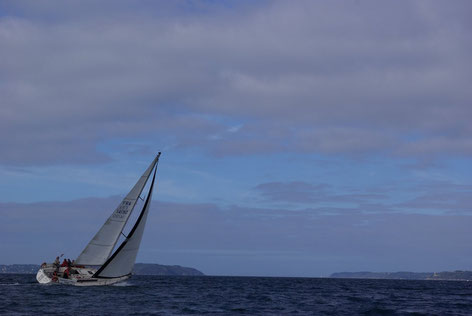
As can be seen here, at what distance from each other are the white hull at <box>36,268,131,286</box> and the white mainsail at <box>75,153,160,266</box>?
2.06 meters

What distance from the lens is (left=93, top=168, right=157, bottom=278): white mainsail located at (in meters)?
50.4

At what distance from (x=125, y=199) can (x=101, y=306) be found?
13956mm

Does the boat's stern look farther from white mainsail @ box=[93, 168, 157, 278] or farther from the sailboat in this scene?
white mainsail @ box=[93, 168, 157, 278]

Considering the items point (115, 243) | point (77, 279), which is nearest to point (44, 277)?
point (77, 279)

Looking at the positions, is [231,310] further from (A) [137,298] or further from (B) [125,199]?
(B) [125,199]

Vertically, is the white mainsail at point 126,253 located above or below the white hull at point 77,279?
above

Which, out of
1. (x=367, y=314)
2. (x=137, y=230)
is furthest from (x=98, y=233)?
(x=367, y=314)

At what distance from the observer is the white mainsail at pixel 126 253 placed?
50.4 metres

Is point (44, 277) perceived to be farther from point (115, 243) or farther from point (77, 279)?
point (115, 243)

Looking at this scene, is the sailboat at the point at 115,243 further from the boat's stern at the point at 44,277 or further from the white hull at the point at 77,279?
the boat's stern at the point at 44,277

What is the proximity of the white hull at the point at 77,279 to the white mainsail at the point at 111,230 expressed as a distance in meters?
2.06

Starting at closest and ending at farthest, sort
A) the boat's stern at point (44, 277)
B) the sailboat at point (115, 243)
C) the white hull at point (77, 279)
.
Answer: the sailboat at point (115, 243) < the white hull at point (77, 279) < the boat's stern at point (44, 277)

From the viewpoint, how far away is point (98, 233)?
50.5 m

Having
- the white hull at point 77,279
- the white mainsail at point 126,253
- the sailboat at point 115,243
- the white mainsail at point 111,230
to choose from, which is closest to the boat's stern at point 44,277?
the white hull at point 77,279
